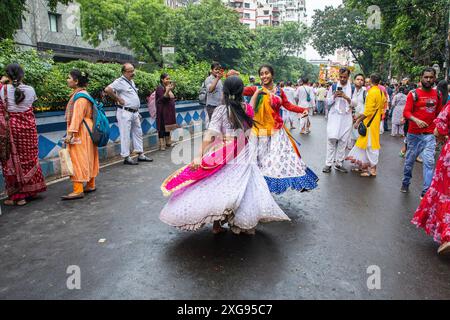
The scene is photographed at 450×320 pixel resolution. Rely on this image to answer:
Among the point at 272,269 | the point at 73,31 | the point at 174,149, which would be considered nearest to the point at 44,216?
the point at 272,269

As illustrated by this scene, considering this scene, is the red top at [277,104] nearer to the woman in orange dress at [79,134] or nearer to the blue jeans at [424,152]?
the blue jeans at [424,152]

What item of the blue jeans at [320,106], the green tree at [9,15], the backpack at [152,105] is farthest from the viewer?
the blue jeans at [320,106]

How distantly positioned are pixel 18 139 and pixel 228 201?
10.7 feet

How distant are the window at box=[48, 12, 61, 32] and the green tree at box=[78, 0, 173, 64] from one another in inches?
86.1

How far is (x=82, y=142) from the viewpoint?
18.2ft

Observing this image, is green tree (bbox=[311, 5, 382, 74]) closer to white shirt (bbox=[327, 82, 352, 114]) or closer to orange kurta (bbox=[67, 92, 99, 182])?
white shirt (bbox=[327, 82, 352, 114])

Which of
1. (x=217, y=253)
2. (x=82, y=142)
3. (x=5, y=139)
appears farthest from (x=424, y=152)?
(x=5, y=139)

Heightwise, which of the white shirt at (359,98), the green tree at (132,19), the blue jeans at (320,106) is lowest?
the blue jeans at (320,106)

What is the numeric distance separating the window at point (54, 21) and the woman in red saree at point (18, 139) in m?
24.6

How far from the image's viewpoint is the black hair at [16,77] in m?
5.05

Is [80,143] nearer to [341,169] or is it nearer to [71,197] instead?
[71,197]

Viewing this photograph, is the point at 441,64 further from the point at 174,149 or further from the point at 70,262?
the point at 70,262

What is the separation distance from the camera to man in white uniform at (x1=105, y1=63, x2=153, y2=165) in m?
7.62

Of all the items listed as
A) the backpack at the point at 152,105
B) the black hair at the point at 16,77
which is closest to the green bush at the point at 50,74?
the backpack at the point at 152,105
